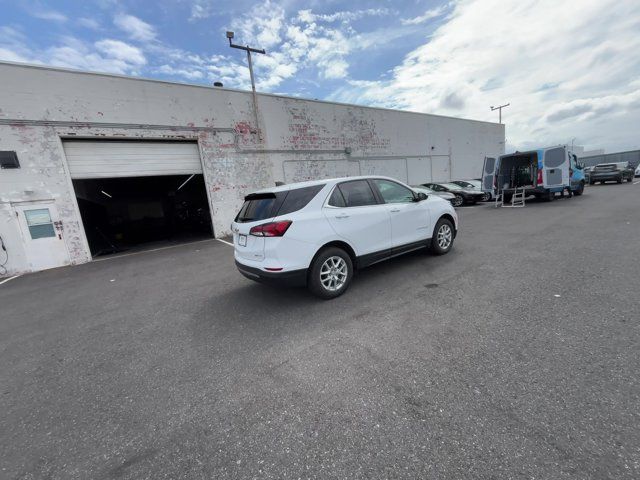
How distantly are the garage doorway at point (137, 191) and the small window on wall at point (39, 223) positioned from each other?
1.38m

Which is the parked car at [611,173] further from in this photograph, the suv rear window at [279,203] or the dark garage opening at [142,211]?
the dark garage opening at [142,211]

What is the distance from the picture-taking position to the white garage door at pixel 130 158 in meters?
9.09

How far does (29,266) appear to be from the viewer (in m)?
8.54

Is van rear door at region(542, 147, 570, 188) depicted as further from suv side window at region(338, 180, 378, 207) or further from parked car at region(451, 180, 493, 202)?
suv side window at region(338, 180, 378, 207)

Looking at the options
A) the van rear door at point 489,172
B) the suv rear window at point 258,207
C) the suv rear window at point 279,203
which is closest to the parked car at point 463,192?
the van rear door at point 489,172

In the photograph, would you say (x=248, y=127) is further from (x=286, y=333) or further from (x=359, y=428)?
(x=359, y=428)

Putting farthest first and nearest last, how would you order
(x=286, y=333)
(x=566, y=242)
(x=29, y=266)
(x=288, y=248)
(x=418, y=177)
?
1. (x=418, y=177)
2. (x=29, y=266)
3. (x=566, y=242)
4. (x=288, y=248)
5. (x=286, y=333)

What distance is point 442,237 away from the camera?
5754mm

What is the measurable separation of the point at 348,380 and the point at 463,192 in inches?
609

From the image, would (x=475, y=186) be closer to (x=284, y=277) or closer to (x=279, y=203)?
(x=279, y=203)

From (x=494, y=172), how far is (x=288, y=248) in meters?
13.2

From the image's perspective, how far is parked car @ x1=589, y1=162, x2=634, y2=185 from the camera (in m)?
19.8

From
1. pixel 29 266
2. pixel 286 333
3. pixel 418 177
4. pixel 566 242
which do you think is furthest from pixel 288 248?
pixel 418 177

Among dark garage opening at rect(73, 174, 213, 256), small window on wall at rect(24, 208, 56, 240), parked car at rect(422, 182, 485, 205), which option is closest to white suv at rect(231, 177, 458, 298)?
small window on wall at rect(24, 208, 56, 240)
